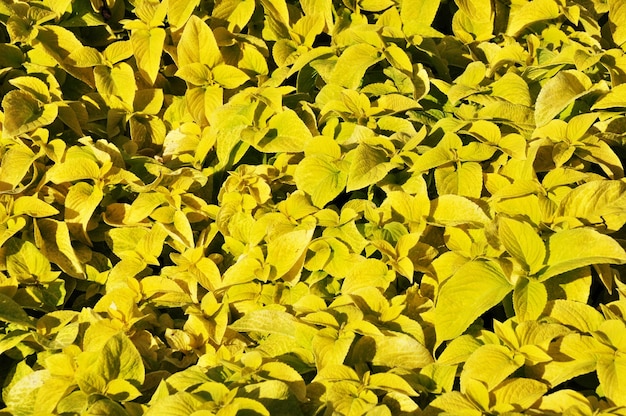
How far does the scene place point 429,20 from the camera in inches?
→ 106

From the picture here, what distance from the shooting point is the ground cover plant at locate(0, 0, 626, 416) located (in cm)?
181

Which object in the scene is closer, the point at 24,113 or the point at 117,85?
the point at 24,113

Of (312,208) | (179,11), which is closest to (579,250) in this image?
(312,208)

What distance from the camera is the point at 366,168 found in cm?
216

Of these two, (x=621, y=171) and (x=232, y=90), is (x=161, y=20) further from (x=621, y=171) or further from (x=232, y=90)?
(x=621, y=171)

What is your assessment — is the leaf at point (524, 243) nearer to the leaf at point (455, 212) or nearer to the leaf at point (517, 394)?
the leaf at point (455, 212)

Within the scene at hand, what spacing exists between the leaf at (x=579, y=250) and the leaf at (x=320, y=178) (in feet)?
1.97

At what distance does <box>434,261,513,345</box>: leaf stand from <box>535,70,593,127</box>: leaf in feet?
1.78

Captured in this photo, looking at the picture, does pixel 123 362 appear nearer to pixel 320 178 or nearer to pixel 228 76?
pixel 320 178

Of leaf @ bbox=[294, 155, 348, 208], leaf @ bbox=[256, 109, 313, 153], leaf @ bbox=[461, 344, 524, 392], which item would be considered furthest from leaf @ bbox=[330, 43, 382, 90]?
leaf @ bbox=[461, 344, 524, 392]

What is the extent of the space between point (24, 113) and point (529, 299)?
59.8 inches

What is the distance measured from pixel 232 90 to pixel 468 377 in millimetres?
1331

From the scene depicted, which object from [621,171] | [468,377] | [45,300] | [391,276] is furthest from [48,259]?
[621,171]

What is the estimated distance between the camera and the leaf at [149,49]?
2.58 m
